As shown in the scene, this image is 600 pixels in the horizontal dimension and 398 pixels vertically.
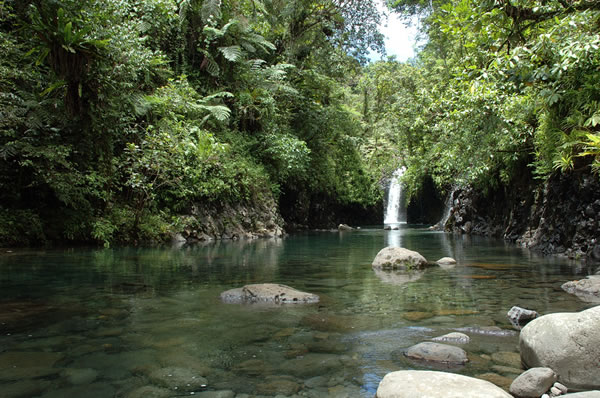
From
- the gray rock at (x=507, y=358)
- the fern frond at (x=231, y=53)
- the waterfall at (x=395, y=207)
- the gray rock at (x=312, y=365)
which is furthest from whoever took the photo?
the waterfall at (x=395, y=207)

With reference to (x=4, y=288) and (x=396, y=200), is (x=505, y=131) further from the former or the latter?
(x=396, y=200)

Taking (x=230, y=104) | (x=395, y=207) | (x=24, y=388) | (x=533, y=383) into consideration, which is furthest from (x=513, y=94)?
(x=395, y=207)

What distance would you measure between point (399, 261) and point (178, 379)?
227 inches

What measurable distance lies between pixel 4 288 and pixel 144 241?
7.08 m

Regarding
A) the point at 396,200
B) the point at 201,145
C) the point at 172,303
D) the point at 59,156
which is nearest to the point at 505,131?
the point at 201,145

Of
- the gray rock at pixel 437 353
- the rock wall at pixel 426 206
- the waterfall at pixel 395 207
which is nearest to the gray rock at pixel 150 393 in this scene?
the gray rock at pixel 437 353

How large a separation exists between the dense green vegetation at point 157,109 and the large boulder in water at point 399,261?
270 inches

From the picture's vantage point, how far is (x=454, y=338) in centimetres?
357

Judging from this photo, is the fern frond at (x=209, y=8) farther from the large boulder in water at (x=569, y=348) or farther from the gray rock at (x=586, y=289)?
the large boulder in water at (x=569, y=348)

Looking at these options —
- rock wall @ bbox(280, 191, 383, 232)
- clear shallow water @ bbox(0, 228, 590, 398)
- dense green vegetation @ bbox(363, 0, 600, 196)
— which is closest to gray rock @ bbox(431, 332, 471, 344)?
clear shallow water @ bbox(0, 228, 590, 398)

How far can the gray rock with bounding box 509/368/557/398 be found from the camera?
2.50 meters

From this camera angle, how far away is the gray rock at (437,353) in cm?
310

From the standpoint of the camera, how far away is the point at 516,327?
3.95m

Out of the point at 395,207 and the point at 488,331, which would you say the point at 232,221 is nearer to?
the point at 488,331
